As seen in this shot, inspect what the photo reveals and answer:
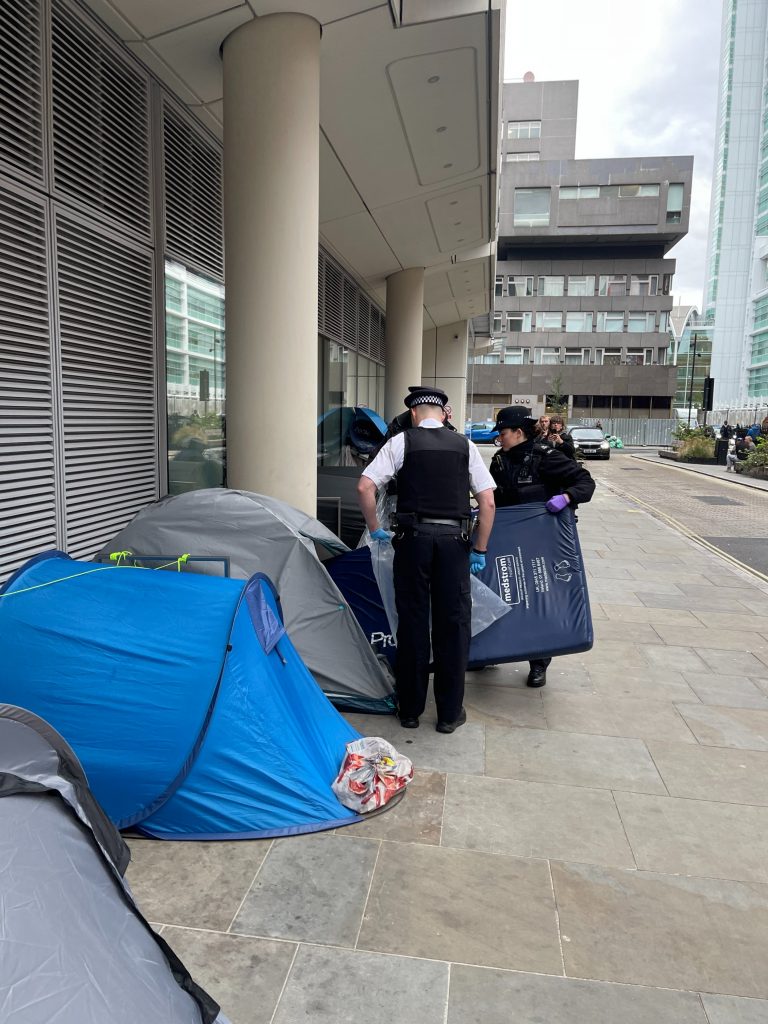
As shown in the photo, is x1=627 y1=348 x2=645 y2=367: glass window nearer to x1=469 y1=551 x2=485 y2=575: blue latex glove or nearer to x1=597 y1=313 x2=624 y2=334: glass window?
x1=597 y1=313 x2=624 y2=334: glass window

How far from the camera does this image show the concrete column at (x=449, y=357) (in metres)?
26.9

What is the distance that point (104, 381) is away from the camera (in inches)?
221

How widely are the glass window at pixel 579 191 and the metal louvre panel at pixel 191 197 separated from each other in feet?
174

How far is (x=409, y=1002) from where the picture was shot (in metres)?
2.27

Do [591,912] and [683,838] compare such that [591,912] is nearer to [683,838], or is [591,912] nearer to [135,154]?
[683,838]

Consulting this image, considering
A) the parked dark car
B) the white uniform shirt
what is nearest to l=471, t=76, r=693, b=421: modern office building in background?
the parked dark car

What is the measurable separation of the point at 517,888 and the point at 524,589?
2052mm

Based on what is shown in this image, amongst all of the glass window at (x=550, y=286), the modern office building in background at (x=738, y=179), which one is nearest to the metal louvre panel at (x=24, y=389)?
the glass window at (x=550, y=286)

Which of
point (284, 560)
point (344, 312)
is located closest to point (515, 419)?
point (284, 560)

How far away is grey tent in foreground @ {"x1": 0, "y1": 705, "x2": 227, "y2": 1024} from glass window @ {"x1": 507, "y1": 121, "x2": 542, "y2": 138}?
69.4 m

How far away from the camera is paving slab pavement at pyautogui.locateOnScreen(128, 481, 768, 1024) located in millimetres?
2318

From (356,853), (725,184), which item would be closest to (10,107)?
(356,853)

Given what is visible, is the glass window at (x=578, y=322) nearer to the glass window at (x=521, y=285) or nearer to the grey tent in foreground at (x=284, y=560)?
the glass window at (x=521, y=285)

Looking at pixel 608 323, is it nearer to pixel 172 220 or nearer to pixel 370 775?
pixel 172 220
